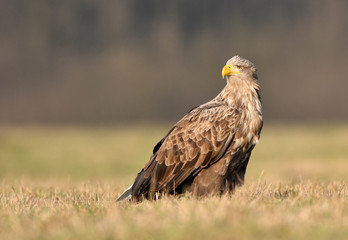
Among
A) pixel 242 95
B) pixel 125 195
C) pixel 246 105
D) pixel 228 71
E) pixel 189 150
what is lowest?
pixel 125 195

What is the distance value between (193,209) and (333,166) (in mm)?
22803

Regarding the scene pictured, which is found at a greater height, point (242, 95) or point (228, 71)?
point (228, 71)

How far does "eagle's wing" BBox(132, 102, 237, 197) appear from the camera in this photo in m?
8.90

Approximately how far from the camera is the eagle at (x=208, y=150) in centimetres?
889

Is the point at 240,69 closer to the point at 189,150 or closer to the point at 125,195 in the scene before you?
the point at 189,150

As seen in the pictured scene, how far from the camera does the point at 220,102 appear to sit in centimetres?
938

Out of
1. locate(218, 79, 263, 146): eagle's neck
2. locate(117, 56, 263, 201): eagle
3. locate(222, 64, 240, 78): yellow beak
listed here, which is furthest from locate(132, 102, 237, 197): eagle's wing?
locate(222, 64, 240, 78): yellow beak

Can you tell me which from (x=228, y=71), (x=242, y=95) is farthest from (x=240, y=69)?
(x=242, y=95)

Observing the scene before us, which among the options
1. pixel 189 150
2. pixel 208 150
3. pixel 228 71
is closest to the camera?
pixel 208 150

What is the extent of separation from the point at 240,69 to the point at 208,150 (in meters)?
1.49

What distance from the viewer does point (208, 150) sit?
8.91m

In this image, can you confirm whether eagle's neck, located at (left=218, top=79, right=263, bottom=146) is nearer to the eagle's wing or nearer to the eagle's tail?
the eagle's wing

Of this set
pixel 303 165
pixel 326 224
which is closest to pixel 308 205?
pixel 326 224

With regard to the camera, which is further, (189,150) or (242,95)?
(242,95)
